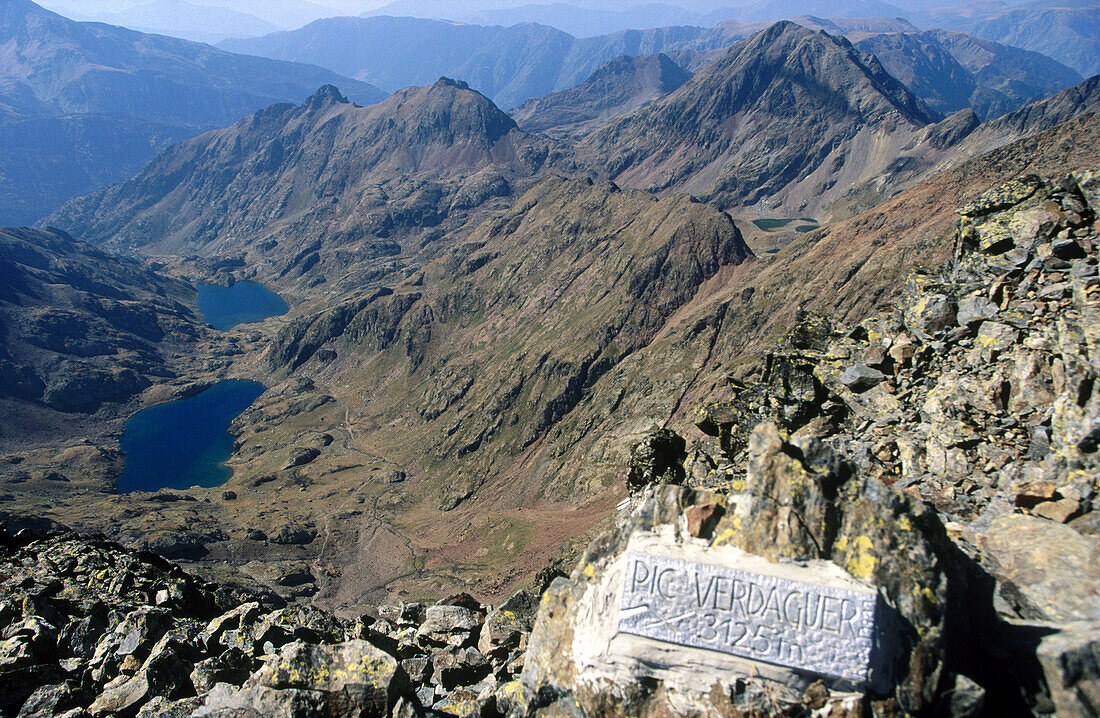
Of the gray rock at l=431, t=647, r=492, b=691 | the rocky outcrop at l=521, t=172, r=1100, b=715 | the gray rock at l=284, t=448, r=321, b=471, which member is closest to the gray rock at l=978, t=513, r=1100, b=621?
the rocky outcrop at l=521, t=172, r=1100, b=715

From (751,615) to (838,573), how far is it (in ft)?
7.25

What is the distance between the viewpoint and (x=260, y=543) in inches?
4569

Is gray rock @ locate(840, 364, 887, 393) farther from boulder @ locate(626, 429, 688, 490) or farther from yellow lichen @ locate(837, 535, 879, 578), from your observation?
yellow lichen @ locate(837, 535, 879, 578)

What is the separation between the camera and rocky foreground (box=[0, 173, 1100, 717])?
1229 cm

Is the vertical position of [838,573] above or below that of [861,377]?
below

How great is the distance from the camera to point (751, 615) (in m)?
12.3

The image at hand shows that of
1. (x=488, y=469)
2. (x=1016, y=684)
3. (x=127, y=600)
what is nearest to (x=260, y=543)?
(x=488, y=469)

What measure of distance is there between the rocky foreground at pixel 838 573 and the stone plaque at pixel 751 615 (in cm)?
34

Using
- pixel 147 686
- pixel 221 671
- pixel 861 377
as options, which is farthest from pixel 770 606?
pixel 147 686

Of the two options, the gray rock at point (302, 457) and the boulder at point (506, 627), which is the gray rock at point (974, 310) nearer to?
the boulder at point (506, 627)

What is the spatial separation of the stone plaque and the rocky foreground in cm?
34

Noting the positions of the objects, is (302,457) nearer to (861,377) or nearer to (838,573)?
(861,377)

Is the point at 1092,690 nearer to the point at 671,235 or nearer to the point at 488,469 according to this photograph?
Answer: the point at 488,469

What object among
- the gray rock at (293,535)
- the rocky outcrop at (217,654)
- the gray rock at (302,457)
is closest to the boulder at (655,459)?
the rocky outcrop at (217,654)
